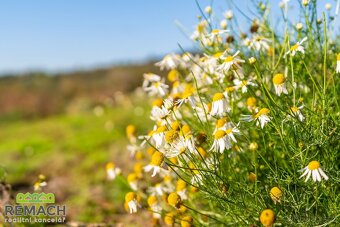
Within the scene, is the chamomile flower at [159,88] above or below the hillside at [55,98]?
below

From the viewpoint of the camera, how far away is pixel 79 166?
645cm

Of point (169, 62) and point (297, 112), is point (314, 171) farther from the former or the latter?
point (169, 62)

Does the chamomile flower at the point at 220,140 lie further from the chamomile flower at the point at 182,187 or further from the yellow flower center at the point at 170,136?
the chamomile flower at the point at 182,187

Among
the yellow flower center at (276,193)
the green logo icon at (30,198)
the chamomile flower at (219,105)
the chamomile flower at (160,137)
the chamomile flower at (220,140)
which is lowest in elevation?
the yellow flower center at (276,193)

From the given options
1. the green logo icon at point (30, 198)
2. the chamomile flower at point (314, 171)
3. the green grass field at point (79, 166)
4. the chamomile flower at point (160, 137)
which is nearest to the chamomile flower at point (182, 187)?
the chamomile flower at point (160, 137)

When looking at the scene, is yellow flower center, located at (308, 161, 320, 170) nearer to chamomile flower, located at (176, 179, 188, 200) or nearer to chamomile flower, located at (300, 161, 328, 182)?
chamomile flower, located at (300, 161, 328, 182)

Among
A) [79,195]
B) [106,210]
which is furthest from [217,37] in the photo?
[79,195]

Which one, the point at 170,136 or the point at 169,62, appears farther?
the point at 169,62

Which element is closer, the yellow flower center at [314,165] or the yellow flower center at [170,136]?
the yellow flower center at [314,165]

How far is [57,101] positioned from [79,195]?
49.0 ft

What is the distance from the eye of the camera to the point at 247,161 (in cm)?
220

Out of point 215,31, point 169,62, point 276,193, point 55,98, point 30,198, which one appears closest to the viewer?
point 276,193

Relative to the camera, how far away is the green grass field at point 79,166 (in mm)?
4363

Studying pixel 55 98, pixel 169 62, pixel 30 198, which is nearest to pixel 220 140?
pixel 169 62
